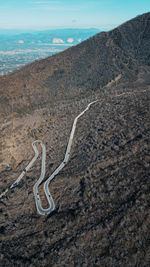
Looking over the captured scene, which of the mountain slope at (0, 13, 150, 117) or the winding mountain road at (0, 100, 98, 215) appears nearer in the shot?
the winding mountain road at (0, 100, 98, 215)

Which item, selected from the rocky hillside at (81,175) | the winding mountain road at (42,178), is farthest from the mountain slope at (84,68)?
the winding mountain road at (42,178)

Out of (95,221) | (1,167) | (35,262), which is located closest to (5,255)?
(35,262)

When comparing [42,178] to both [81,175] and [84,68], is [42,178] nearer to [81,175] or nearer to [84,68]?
[81,175]

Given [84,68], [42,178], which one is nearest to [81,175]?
[42,178]

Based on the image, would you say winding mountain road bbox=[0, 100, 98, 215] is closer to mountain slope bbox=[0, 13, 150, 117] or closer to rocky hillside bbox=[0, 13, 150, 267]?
rocky hillside bbox=[0, 13, 150, 267]

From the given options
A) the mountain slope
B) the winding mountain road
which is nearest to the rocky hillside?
the mountain slope

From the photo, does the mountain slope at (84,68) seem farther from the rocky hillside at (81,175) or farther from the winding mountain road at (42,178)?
the winding mountain road at (42,178)

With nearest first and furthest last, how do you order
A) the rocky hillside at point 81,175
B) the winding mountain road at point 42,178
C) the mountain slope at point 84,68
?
the rocky hillside at point 81,175 < the winding mountain road at point 42,178 < the mountain slope at point 84,68

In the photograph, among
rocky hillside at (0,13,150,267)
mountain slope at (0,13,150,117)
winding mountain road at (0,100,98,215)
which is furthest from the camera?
mountain slope at (0,13,150,117)
